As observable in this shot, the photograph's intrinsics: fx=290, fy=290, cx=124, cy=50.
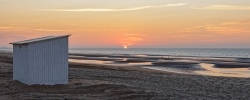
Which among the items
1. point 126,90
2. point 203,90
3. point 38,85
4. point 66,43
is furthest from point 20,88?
point 203,90

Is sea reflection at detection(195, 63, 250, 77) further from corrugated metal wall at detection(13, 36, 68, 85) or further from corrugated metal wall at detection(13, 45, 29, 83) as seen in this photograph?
corrugated metal wall at detection(13, 45, 29, 83)

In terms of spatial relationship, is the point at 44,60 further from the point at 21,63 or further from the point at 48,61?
the point at 21,63

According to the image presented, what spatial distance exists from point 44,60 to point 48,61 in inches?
9.3

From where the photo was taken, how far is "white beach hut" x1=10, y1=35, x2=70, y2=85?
16.0 m

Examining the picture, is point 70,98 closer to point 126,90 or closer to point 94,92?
point 94,92

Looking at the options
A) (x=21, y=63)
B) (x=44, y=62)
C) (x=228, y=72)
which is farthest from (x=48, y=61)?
(x=228, y=72)

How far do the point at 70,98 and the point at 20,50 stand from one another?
5744mm

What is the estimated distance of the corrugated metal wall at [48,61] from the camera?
1600 cm

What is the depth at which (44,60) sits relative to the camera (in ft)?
53.4

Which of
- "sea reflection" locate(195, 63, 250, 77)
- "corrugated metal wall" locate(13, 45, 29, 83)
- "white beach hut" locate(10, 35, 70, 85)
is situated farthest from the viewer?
"sea reflection" locate(195, 63, 250, 77)

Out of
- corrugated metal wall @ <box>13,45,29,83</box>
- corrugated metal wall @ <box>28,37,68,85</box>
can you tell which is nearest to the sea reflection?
corrugated metal wall @ <box>28,37,68,85</box>

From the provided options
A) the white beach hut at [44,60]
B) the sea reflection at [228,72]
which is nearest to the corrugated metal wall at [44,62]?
the white beach hut at [44,60]

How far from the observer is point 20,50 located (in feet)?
56.3

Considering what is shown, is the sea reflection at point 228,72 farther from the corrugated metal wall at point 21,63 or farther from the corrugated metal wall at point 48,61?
the corrugated metal wall at point 21,63
